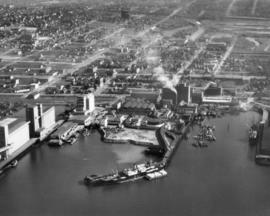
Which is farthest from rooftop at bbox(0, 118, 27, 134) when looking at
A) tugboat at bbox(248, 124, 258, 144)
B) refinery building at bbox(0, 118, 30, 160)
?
tugboat at bbox(248, 124, 258, 144)

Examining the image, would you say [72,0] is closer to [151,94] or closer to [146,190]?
[151,94]

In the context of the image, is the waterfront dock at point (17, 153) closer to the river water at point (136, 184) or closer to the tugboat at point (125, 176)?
the river water at point (136, 184)

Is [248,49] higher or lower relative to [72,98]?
higher

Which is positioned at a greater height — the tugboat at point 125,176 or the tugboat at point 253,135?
the tugboat at point 253,135

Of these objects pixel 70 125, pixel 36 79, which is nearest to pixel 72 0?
pixel 36 79

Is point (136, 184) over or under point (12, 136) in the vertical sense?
under

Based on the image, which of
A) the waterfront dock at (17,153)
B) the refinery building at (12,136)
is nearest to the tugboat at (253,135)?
the waterfront dock at (17,153)

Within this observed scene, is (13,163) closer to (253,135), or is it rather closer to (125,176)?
(125,176)

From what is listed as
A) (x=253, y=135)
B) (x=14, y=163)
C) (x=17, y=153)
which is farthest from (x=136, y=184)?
(x=253, y=135)
